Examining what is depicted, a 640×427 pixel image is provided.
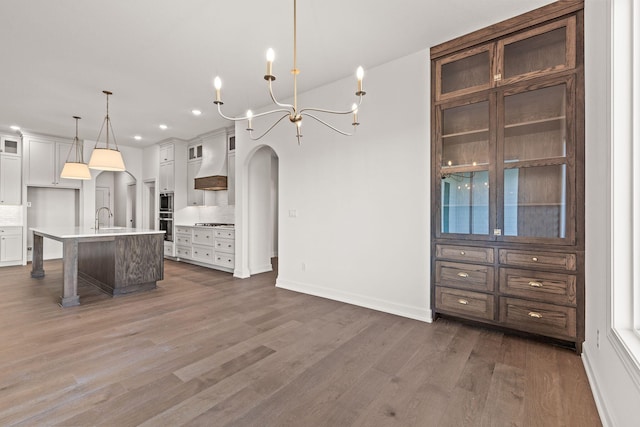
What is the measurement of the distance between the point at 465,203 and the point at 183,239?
5.91 metres

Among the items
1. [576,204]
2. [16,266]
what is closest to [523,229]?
[576,204]

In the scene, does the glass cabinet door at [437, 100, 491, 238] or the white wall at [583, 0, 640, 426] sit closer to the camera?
the white wall at [583, 0, 640, 426]

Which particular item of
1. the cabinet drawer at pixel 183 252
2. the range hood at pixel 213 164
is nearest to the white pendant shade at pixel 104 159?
the range hood at pixel 213 164

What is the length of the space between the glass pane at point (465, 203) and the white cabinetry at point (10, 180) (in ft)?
27.5

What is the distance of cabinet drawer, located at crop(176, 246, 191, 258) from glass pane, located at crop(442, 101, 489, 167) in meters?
5.65

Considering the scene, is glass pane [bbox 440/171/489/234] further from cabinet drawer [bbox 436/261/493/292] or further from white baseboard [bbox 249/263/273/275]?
white baseboard [bbox 249/263/273/275]

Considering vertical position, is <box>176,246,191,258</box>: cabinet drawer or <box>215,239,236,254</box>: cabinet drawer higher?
<box>215,239,236,254</box>: cabinet drawer

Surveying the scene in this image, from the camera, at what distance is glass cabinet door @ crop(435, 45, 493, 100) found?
291 cm

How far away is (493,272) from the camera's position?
282 centimetres

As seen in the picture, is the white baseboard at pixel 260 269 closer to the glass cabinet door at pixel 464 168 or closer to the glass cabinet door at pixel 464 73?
the glass cabinet door at pixel 464 168

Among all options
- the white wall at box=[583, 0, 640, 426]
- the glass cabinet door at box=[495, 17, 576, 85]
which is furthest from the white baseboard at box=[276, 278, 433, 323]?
the glass cabinet door at box=[495, 17, 576, 85]

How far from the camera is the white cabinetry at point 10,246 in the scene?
6.18m

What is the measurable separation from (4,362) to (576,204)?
464cm

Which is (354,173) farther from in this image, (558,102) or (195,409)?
(195,409)
